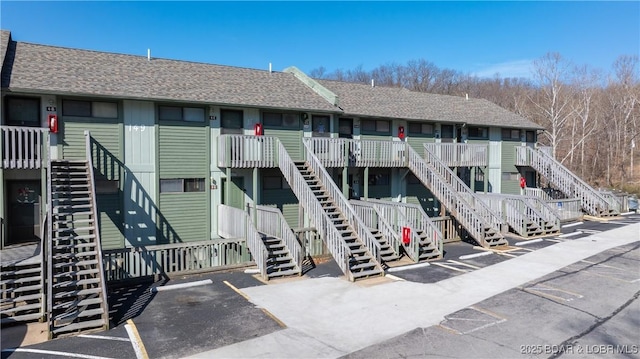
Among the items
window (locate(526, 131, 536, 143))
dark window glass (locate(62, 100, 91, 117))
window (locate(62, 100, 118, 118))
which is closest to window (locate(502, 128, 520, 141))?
window (locate(526, 131, 536, 143))

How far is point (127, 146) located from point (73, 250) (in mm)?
4998

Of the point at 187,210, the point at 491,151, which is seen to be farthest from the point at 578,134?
the point at 187,210

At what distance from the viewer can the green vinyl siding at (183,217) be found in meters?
15.5

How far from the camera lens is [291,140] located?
60.4ft

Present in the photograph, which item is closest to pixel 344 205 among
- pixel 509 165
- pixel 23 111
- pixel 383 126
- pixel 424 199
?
pixel 383 126

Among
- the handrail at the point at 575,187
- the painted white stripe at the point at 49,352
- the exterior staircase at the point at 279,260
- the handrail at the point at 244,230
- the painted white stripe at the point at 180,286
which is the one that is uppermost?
the handrail at the point at 575,187

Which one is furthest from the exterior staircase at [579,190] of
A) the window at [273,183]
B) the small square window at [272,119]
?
the small square window at [272,119]

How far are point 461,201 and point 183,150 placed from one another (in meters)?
11.7

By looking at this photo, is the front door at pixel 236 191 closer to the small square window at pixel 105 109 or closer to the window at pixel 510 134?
the small square window at pixel 105 109

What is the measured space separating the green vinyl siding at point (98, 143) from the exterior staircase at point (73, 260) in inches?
33.7

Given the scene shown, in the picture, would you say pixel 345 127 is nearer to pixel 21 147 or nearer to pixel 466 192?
pixel 466 192

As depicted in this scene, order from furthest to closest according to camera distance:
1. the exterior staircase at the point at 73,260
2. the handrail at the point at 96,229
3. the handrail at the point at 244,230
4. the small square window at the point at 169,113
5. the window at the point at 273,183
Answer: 1. the window at the point at 273,183
2. the small square window at the point at 169,113
3. the handrail at the point at 244,230
4. the handrail at the point at 96,229
5. the exterior staircase at the point at 73,260

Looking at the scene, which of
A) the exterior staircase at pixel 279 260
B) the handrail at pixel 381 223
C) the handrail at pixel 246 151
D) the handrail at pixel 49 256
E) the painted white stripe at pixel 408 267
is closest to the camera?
the handrail at pixel 49 256

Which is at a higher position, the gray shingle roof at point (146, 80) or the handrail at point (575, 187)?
the gray shingle roof at point (146, 80)
